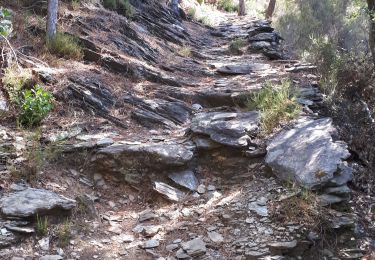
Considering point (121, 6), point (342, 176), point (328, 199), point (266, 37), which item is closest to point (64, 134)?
point (328, 199)

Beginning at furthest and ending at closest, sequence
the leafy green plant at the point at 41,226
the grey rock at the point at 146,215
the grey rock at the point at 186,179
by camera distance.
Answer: the grey rock at the point at 186,179 < the grey rock at the point at 146,215 < the leafy green plant at the point at 41,226

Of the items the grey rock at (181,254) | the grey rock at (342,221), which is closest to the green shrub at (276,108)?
the grey rock at (342,221)

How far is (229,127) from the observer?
16.4 feet

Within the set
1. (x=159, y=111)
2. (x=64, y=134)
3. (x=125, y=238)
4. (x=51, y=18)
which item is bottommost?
(x=125, y=238)

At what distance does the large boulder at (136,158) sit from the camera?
451cm

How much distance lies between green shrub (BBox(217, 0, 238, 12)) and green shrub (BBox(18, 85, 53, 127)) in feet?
54.3

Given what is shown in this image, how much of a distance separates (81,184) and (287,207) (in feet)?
7.36

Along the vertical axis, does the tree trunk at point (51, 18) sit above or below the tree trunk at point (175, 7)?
below

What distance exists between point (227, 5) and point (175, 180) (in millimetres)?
16992

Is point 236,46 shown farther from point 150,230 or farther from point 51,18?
point 150,230

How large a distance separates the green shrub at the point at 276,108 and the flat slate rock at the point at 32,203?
8.47 feet

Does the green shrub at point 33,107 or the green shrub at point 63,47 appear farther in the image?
the green shrub at point 63,47

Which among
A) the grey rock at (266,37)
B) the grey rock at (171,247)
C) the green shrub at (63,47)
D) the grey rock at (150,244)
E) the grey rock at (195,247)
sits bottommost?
the grey rock at (150,244)

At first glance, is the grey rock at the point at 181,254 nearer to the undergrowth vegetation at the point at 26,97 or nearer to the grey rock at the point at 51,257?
the grey rock at the point at 51,257
